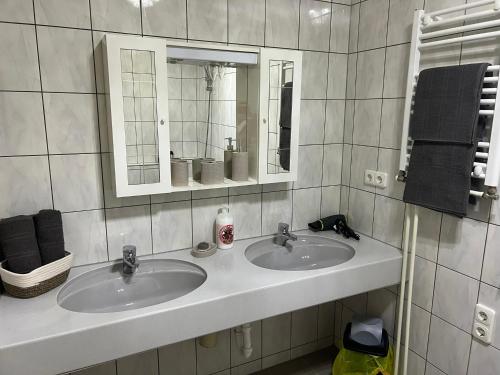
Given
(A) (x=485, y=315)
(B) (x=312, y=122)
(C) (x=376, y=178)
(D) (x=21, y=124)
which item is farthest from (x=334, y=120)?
(D) (x=21, y=124)

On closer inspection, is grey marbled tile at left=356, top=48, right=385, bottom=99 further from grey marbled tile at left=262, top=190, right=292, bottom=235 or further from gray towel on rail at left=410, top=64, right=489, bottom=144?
grey marbled tile at left=262, top=190, right=292, bottom=235

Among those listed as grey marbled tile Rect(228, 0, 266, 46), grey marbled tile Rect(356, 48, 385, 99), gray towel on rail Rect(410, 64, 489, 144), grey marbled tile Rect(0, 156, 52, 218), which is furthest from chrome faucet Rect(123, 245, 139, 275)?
grey marbled tile Rect(356, 48, 385, 99)

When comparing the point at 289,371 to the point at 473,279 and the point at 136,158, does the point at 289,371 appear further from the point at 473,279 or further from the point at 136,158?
the point at 136,158

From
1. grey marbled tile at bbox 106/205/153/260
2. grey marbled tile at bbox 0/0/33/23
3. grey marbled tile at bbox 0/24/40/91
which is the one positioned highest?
grey marbled tile at bbox 0/0/33/23

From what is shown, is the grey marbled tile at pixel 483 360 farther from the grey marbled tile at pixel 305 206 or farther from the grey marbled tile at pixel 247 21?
the grey marbled tile at pixel 247 21

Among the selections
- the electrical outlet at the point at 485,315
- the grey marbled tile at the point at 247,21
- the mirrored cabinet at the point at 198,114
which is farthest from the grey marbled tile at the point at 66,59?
the electrical outlet at the point at 485,315

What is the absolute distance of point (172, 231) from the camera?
5.61ft

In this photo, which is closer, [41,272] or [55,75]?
[41,272]

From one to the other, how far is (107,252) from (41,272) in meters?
0.32

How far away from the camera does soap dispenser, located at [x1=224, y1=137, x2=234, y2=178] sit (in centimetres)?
174

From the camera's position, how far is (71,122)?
4.73 feet

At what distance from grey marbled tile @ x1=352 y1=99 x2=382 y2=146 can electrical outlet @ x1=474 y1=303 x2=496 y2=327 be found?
0.86 meters

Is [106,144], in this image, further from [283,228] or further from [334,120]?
[334,120]

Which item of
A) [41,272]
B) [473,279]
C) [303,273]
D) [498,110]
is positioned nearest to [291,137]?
[303,273]
